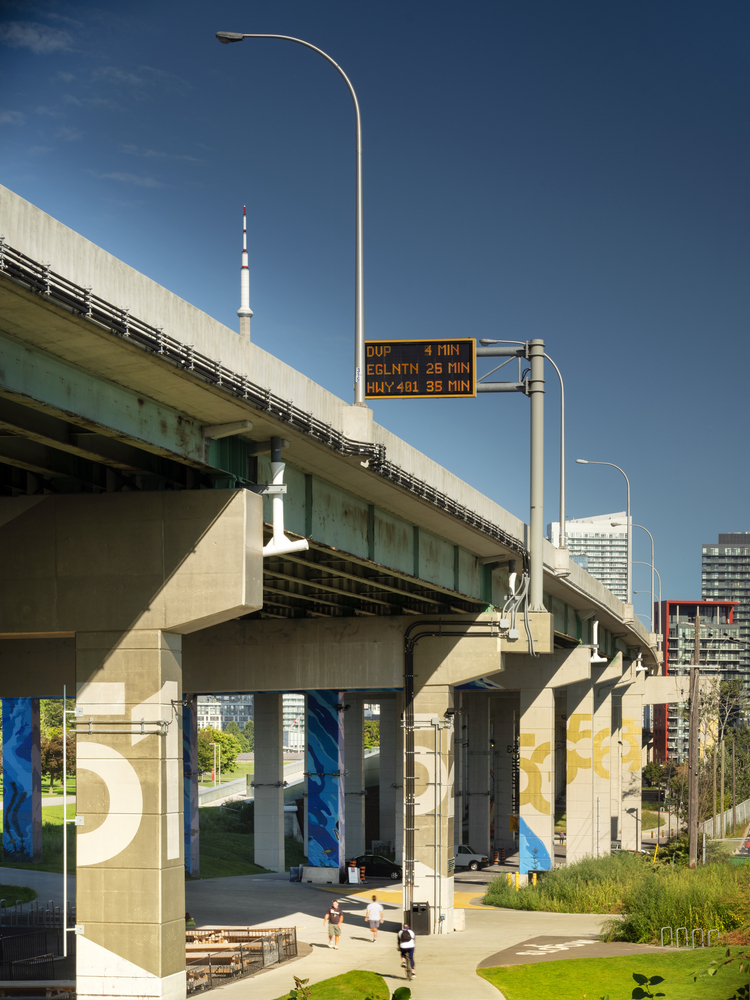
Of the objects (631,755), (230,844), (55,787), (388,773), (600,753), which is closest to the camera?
(600,753)

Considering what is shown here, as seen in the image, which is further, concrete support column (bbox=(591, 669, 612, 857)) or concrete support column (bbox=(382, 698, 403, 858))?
concrete support column (bbox=(382, 698, 403, 858))

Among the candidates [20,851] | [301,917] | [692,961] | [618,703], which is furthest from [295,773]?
[692,961]

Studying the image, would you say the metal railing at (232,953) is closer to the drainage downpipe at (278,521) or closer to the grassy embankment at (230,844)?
the drainage downpipe at (278,521)

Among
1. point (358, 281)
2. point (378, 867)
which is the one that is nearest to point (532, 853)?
point (378, 867)

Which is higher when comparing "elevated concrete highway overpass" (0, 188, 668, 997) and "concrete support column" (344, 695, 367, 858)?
"elevated concrete highway overpass" (0, 188, 668, 997)

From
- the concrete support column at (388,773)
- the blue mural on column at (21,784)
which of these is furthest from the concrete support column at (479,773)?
the blue mural on column at (21,784)

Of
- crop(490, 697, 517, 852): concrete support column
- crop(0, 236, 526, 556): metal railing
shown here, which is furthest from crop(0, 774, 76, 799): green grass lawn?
crop(0, 236, 526, 556): metal railing

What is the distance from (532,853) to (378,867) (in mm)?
9044

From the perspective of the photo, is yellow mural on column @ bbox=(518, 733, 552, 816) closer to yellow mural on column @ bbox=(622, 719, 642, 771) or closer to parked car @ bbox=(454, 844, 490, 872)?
parked car @ bbox=(454, 844, 490, 872)

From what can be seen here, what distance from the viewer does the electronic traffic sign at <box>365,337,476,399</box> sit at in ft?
87.6

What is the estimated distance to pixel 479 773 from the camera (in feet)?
241

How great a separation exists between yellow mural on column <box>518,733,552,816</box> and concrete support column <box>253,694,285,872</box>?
1338 centimetres

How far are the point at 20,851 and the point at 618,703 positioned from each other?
4732 centimetres

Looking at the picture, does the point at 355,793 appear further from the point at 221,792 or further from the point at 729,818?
the point at 221,792
